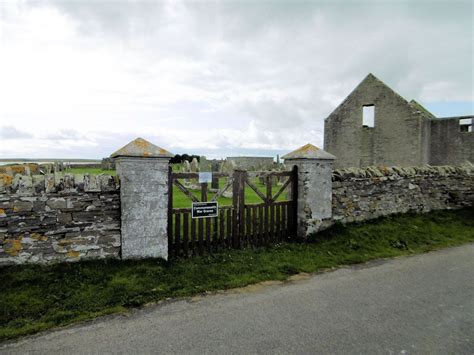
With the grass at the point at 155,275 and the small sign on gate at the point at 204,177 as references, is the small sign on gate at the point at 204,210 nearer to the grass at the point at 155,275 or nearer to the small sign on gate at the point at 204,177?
the small sign on gate at the point at 204,177

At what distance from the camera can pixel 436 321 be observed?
3879 millimetres

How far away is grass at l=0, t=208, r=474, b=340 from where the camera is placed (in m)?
3.95

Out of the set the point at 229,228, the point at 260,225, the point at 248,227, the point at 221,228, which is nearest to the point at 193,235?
the point at 221,228

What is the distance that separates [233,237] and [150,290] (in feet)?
7.67

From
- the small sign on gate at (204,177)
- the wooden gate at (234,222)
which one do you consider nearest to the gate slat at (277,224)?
the wooden gate at (234,222)

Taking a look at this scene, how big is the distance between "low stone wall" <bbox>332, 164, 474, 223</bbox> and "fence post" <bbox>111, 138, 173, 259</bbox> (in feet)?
14.9

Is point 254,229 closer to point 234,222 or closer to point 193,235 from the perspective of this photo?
point 234,222

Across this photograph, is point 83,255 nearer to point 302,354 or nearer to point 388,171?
point 302,354

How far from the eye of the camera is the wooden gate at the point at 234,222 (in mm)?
5926

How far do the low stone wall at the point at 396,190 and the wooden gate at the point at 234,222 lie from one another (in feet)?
5.22

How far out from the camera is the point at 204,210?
6137 mm

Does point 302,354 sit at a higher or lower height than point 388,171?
lower

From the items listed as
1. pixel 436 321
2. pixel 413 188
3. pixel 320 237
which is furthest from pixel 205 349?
pixel 413 188

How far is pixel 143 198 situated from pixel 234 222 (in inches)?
80.3
